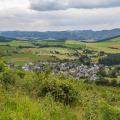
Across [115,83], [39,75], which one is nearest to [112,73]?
[115,83]

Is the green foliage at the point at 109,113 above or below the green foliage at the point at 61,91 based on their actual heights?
above

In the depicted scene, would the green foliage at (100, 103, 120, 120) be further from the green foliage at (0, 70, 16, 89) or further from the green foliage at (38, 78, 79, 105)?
the green foliage at (0, 70, 16, 89)

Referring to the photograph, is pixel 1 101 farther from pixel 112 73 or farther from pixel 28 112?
pixel 112 73

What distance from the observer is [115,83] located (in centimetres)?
14175

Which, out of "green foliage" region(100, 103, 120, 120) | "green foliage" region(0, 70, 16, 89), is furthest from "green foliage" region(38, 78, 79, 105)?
"green foliage" region(100, 103, 120, 120)

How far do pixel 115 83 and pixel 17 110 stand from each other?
443 ft

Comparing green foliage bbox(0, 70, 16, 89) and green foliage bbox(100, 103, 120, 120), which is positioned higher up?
green foliage bbox(100, 103, 120, 120)

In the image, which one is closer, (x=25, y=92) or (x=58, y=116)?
(x=58, y=116)

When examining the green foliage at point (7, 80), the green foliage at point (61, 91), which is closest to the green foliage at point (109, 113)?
the green foliage at point (61, 91)

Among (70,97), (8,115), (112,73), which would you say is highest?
(8,115)

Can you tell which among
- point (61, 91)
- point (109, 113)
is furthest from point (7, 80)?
point (109, 113)

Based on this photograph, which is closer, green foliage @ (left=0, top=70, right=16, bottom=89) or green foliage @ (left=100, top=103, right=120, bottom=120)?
green foliage @ (left=100, top=103, right=120, bottom=120)

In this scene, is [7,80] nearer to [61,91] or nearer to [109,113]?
[61,91]

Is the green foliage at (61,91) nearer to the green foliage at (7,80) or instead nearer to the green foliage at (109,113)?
the green foliage at (7,80)
